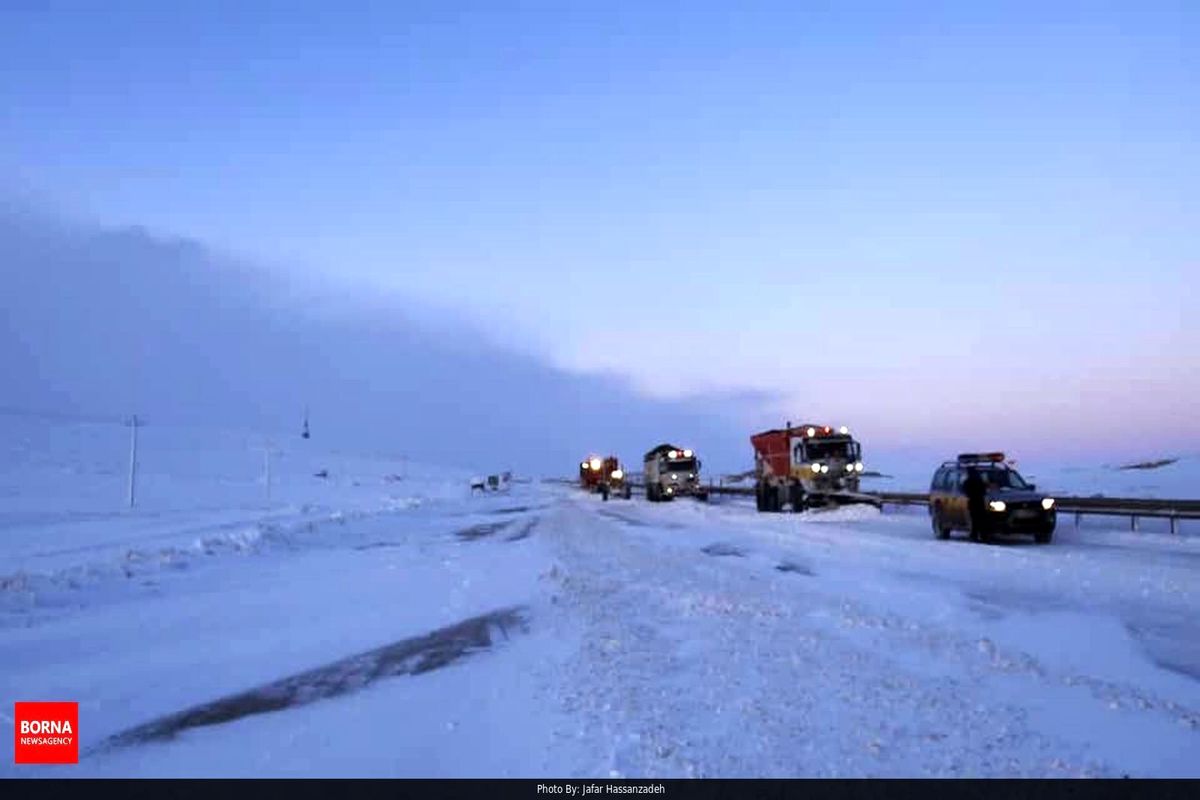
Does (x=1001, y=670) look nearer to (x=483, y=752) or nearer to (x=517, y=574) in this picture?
(x=483, y=752)

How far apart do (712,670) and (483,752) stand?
292cm

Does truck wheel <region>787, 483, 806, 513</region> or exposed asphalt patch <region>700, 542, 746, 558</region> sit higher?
truck wheel <region>787, 483, 806, 513</region>

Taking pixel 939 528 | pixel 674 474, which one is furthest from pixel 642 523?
pixel 674 474

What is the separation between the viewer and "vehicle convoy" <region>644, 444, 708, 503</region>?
185ft

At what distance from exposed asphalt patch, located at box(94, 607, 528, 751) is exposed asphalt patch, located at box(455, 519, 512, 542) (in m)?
15.0

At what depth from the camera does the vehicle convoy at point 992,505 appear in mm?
22359

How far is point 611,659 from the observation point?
8992 millimetres

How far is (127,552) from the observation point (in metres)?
18.0

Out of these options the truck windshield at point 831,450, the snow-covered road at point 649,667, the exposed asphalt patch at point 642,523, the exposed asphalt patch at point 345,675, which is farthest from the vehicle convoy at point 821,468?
the exposed asphalt patch at point 345,675

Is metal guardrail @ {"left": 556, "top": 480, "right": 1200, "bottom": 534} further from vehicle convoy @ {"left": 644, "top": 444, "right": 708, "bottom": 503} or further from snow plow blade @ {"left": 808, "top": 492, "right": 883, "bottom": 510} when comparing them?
vehicle convoy @ {"left": 644, "top": 444, "right": 708, "bottom": 503}

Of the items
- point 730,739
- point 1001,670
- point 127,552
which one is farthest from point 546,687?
point 127,552

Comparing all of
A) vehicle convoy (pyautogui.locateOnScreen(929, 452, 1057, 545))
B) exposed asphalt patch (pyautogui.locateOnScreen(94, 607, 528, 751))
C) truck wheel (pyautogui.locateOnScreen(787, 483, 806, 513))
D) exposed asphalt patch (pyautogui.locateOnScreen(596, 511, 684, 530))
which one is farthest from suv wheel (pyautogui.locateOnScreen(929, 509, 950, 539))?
exposed asphalt patch (pyautogui.locateOnScreen(94, 607, 528, 751))

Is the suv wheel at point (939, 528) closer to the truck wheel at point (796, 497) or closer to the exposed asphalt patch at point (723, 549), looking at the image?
the exposed asphalt patch at point (723, 549)

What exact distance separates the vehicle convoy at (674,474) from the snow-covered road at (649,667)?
38088 millimetres
